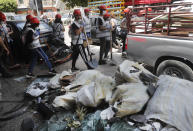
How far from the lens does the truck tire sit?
287 cm

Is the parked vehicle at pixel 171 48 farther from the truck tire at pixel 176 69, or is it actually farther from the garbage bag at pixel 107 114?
the garbage bag at pixel 107 114

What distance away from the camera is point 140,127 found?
1.75m

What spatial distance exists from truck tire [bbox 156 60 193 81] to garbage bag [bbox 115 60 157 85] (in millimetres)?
881

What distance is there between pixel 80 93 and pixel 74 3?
23797mm

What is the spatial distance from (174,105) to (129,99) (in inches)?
19.8

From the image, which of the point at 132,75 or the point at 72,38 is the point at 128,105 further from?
the point at 72,38

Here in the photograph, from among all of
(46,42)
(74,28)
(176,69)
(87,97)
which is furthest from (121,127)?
(46,42)

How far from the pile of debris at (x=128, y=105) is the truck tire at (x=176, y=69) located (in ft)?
2.82

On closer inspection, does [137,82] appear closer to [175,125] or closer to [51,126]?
[175,125]

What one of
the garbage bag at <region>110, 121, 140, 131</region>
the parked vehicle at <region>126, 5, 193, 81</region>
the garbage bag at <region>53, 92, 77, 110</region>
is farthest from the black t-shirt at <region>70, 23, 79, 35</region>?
the garbage bag at <region>110, 121, 140, 131</region>

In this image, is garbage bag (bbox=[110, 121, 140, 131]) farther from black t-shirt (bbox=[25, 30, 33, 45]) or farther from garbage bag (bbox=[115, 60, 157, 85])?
black t-shirt (bbox=[25, 30, 33, 45])

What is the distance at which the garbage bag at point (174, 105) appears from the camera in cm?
164

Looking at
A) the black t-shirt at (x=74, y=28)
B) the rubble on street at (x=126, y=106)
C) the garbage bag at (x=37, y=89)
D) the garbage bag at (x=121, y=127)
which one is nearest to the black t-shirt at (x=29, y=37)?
the black t-shirt at (x=74, y=28)

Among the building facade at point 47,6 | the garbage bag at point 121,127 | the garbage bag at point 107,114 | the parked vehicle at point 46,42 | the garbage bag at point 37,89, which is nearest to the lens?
the garbage bag at point 121,127
